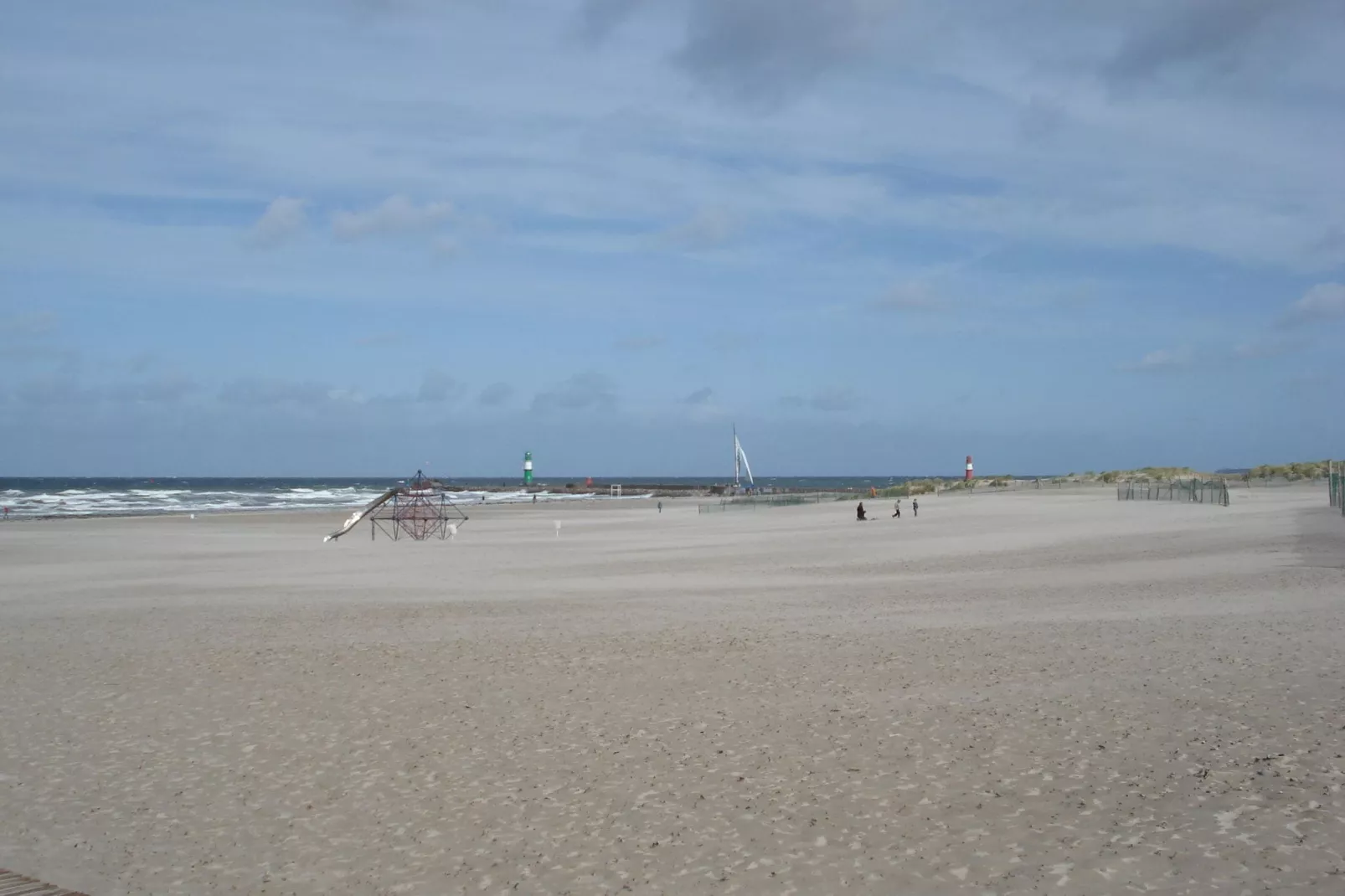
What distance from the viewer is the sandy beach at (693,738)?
20.9 ft

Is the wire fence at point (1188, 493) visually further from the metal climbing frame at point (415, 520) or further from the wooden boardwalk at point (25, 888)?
the wooden boardwalk at point (25, 888)

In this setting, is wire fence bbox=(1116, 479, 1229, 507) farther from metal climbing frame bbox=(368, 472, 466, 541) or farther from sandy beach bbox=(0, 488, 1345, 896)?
metal climbing frame bbox=(368, 472, 466, 541)

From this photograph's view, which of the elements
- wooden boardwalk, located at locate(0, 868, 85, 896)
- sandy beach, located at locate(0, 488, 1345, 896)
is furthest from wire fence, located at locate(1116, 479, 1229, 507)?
wooden boardwalk, located at locate(0, 868, 85, 896)

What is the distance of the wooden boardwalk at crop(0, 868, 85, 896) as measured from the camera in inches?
230

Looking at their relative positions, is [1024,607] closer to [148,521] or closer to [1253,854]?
[1253,854]

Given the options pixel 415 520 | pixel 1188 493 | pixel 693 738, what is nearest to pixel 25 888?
pixel 693 738

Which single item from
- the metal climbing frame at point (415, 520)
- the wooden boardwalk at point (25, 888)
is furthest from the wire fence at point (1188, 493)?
the wooden boardwalk at point (25, 888)

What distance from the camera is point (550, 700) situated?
10602mm

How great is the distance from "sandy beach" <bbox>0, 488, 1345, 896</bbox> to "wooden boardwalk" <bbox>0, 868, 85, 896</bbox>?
7.0 inches

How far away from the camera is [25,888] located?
235 inches

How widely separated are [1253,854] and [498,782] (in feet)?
16.3

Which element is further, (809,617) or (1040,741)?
(809,617)

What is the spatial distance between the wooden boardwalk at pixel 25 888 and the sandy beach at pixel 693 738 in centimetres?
18

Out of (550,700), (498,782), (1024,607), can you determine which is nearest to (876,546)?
(1024,607)
